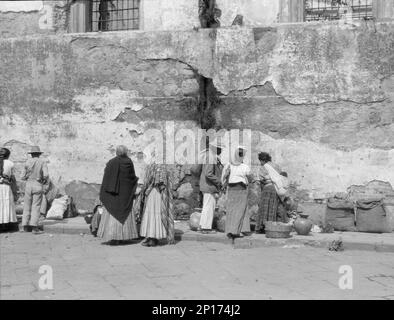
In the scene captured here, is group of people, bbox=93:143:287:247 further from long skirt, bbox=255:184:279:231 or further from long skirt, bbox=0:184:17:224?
long skirt, bbox=0:184:17:224

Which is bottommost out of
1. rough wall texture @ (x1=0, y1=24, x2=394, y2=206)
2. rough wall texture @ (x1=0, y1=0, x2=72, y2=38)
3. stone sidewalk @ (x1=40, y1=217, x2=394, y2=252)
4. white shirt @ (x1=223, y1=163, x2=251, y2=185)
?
stone sidewalk @ (x1=40, y1=217, x2=394, y2=252)

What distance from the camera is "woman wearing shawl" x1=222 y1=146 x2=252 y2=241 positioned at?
9.55 meters

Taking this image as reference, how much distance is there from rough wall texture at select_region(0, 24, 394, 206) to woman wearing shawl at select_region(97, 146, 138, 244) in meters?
2.38

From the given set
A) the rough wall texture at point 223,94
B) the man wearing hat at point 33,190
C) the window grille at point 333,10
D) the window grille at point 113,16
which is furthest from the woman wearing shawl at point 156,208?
the window grille at point 333,10

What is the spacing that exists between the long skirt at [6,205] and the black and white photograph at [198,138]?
23 mm

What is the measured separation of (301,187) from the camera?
11.1m

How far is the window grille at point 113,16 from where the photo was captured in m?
13.0

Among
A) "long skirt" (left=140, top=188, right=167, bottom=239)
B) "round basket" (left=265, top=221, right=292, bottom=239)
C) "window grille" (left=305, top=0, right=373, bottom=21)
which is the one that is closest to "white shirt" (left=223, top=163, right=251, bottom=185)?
"round basket" (left=265, top=221, right=292, bottom=239)

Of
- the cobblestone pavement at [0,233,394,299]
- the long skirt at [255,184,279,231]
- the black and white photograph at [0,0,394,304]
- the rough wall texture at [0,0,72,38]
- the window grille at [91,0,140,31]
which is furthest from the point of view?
the window grille at [91,0,140,31]

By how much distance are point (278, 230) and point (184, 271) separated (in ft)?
7.75
